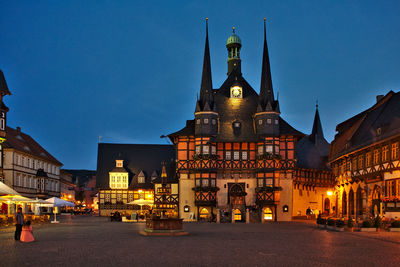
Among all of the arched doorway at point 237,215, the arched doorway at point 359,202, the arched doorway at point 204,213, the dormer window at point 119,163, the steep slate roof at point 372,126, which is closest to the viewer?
the steep slate roof at point 372,126

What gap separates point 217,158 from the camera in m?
56.5

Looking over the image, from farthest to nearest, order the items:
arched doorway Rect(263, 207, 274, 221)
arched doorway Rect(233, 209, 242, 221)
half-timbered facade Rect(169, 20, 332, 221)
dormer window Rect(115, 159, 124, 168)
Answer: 1. dormer window Rect(115, 159, 124, 168)
2. arched doorway Rect(233, 209, 242, 221)
3. arched doorway Rect(263, 207, 274, 221)
4. half-timbered facade Rect(169, 20, 332, 221)

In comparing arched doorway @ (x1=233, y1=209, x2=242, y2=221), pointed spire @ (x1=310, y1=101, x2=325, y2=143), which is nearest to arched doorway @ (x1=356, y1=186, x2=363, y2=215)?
arched doorway @ (x1=233, y1=209, x2=242, y2=221)

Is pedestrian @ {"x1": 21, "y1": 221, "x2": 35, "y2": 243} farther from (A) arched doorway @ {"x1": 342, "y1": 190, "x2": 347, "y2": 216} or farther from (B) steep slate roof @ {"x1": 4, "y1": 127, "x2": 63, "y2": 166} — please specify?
(B) steep slate roof @ {"x1": 4, "y1": 127, "x2": 63, "y2": 166}

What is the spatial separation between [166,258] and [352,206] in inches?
1430

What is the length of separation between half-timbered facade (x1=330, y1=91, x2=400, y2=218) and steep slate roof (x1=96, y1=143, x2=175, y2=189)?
29650 mm

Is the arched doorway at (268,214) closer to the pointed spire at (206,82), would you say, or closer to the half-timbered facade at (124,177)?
the pointed spire at (206,82)

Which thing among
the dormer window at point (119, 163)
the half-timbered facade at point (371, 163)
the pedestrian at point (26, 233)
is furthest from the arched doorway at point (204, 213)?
the pedestrian at point (26, 233)

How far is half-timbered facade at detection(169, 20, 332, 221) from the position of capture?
56000 mm

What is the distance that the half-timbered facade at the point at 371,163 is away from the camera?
3822cm

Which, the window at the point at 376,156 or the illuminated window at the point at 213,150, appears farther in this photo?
the illuminated window at the point at 213,150

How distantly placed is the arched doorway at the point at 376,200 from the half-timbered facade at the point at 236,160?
1422cm

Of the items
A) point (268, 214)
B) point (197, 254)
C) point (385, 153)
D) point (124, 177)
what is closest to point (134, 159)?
point (124, 177)

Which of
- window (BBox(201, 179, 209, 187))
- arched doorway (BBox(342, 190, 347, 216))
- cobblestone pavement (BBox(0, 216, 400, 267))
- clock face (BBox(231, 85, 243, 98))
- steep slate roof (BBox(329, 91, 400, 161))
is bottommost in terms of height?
cobblestone pavement (BBox(0, 216, 400, 267))
